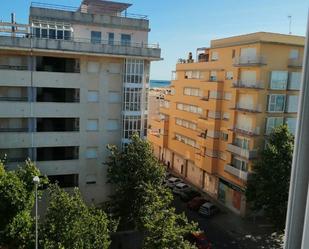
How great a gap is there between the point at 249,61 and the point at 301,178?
1901cm

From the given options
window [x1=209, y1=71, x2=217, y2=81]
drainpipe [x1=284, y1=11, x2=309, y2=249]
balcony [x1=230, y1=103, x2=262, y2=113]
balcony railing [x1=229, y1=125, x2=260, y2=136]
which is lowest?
balcony railing [x1=229, y1=125, x2=260, y2=136]

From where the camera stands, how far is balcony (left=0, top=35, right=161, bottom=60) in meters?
15.2

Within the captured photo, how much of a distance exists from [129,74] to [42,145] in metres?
5.30

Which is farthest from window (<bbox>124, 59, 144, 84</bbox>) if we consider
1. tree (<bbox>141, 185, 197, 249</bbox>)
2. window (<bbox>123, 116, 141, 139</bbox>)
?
tree (<bbox>141, 185, 197, 249</bbox>)

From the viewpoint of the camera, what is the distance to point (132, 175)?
15336mm

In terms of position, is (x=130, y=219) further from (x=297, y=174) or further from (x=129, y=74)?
(x=297, y=174)

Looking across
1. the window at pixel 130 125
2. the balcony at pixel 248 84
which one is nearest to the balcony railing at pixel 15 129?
the window at pixel 130 125

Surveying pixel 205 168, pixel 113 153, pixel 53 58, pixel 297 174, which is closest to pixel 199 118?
Answer: pixel 205 168

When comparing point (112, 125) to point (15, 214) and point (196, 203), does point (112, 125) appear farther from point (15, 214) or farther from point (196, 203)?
point (196, 203)

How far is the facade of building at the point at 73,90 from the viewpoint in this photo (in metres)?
15.8

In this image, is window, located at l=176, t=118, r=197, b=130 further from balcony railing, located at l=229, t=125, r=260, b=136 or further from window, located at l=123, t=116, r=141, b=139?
Result: window, located at l=123, t=116, r=141, b=139

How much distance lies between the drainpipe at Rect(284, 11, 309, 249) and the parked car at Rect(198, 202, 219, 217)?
19628mm

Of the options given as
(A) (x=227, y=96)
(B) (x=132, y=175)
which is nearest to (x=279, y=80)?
(A) (x=227, y=96)

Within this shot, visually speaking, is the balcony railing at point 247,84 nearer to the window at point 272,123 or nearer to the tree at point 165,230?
the window at point 272,123
